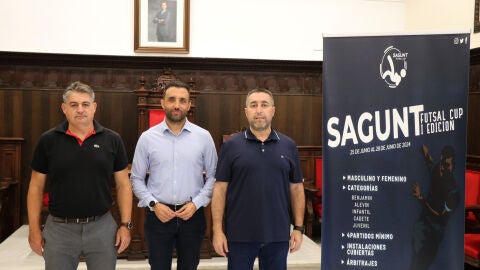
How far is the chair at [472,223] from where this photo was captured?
3.48 meters

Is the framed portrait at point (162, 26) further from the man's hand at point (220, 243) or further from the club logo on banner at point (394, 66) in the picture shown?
the man's hand at point (220, 243)

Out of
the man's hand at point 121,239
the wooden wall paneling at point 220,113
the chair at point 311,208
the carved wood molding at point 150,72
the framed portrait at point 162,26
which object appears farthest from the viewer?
the wooden wall paneling at point 220,113

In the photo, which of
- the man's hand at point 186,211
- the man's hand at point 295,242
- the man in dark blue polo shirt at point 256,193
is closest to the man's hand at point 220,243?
the man in dark blue polo shirt at point 256,193

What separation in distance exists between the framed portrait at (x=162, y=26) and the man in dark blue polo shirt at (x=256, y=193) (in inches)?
155

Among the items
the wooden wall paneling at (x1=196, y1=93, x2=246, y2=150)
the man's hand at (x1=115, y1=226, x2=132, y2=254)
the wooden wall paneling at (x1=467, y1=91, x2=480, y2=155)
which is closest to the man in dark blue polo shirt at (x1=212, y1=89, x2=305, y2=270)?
the man's hand at (x1=115, y1=226, x2=132, y2=254)

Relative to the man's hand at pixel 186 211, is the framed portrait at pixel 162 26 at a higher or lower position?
higher

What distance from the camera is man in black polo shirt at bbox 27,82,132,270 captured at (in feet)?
7.48

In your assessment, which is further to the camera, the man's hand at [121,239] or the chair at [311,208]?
the chair at [311,208]

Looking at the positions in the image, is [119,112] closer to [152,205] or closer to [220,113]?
[220,113]

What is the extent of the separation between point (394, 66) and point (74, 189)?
175 cm

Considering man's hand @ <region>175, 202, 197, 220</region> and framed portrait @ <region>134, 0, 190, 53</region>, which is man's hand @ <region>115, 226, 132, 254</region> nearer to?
man's hand @ <region>175, 202, 197, 220</region>

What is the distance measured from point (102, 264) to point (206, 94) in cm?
410

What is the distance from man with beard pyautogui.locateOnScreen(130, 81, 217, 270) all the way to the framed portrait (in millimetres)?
3630

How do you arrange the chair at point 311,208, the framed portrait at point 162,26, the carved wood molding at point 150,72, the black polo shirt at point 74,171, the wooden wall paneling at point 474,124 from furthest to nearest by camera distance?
the framed portrait at point 162,26, the carved wood molding at point 150,72, the chair at point 311,208, the wooden wall paneling at point 474,124, the black polo shirt at point 74,171
